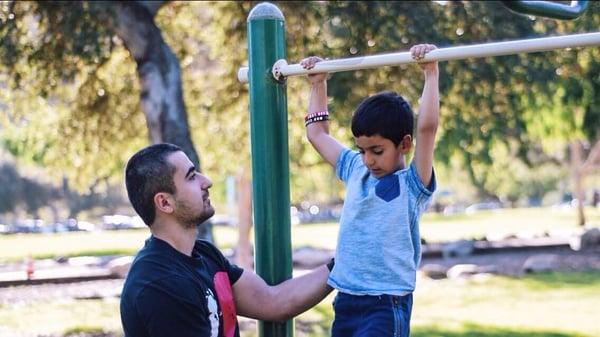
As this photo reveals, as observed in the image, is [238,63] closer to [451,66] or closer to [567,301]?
[451,66]

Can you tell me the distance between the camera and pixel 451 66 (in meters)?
9.63

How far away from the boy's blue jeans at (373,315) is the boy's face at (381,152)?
40 centimetres

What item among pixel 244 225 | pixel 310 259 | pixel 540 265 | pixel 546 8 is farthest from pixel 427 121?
pixel 310 259

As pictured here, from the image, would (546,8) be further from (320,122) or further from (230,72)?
(230,72)

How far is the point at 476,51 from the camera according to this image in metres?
2.92

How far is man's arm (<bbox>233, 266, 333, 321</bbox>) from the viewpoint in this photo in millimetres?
3352

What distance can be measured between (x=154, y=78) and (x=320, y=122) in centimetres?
543

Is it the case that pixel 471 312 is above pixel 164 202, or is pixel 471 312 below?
below

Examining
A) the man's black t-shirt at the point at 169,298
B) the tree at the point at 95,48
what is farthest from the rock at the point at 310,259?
the man's black t-shirt at the point at 169,298

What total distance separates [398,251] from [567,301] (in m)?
7.75

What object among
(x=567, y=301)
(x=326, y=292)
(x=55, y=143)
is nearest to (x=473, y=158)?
(x=567, y=301)

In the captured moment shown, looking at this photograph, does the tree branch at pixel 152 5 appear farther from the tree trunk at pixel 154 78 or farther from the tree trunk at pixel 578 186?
the tree trunk at pixel 578 186

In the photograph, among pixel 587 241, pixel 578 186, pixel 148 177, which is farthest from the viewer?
pixel 578 186

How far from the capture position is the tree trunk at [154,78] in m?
8.60
